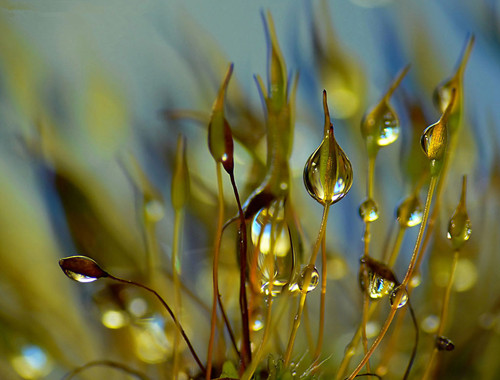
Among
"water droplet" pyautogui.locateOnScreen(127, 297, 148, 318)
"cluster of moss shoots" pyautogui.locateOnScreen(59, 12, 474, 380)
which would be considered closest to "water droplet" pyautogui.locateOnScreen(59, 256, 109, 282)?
"cluster of moss shoots" pyautogui.locateOnScreen(59, 12, 474, 380)

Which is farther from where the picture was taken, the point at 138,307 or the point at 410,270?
the point at 138,307

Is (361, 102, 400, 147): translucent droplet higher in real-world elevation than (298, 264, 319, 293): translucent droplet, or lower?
higher

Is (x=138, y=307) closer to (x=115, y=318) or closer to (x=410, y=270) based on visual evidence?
(x=115, y=318)

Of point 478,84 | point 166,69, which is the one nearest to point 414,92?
point 478,84

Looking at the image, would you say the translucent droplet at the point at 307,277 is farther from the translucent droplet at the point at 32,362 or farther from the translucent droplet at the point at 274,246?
the translucent droplet at the point at 32,362

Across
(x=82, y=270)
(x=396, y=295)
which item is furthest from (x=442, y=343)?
(x=82, y=270)

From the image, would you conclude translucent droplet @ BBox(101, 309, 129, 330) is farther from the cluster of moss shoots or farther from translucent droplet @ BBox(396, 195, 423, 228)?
translucent droplet @ BBox(396, 195, 423, 228)
